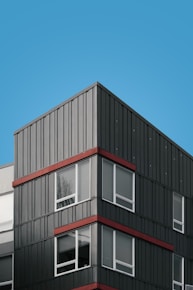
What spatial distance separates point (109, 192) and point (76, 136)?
2.54m

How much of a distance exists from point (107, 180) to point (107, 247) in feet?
8.41

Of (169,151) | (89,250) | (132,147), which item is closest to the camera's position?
(89,250)

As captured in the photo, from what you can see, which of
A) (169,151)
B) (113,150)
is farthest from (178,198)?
(113,150)

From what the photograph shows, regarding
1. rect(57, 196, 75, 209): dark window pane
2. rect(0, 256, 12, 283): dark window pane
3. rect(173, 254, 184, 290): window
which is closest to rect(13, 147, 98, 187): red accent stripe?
rect(57, 196, 75, 209): dark window pane

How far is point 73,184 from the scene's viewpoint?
125 feet

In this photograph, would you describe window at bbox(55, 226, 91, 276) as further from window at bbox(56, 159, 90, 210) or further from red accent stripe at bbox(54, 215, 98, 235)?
window at bbox(56, 159, 90, 210)

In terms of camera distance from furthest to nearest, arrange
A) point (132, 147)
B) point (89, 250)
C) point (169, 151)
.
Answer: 1. point (169, 151)
2. point (132, 147)
3. point (89, 250)

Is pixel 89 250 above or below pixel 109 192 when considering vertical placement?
below

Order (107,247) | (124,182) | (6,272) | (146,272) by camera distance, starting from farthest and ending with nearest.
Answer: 1. (6,272)
2. (146,272)
3. (124,182)
4. (107,247)

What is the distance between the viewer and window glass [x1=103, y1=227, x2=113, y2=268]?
37000 millimetres

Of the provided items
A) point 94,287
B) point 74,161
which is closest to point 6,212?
point 74,161

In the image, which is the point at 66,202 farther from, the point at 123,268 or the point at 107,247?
the point at 123,268

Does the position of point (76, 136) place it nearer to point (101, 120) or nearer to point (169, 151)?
point (101, 120)

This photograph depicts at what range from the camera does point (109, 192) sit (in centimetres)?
3788
